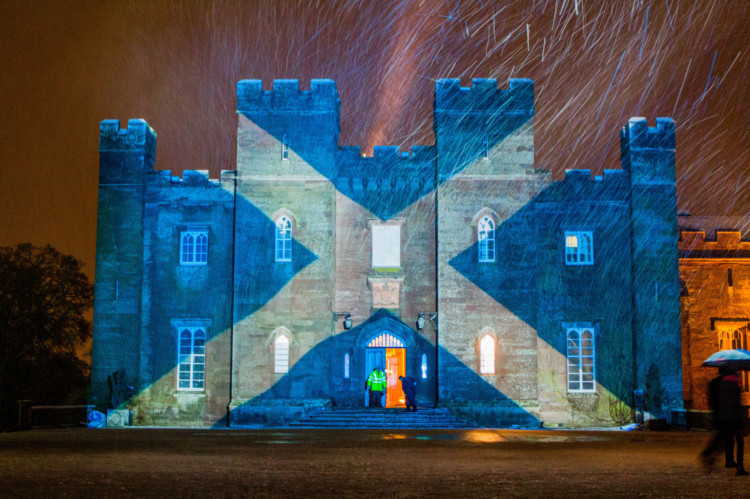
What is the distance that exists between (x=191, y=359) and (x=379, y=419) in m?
7.13

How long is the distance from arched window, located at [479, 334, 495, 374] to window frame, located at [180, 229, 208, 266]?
9655 mm

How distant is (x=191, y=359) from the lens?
2683 cm

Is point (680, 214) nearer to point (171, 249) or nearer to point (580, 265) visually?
point (580, 265)

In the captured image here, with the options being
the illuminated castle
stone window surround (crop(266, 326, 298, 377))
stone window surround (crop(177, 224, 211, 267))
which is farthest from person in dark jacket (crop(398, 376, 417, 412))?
stone window surround (crop(177, 224, 211, 267))

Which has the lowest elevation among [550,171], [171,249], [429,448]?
[429,448]

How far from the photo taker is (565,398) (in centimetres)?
2623

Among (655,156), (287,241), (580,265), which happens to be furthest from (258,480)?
(655,156)

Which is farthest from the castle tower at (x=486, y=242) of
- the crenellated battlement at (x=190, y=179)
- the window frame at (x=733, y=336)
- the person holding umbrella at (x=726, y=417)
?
the person holding umbrella at (x=726, y=417)

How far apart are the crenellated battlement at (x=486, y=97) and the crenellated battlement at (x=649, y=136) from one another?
3.47m

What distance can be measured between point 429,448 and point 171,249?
49.0ft

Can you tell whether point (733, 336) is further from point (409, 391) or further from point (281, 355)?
point (281, 355)

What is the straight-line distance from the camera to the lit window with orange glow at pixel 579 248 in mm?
27016

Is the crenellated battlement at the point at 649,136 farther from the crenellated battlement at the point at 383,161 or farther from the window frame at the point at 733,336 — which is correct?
the window frame at the point at 733,336

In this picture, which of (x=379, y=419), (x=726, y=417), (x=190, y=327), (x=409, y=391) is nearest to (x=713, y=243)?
(x=409, y=391)
